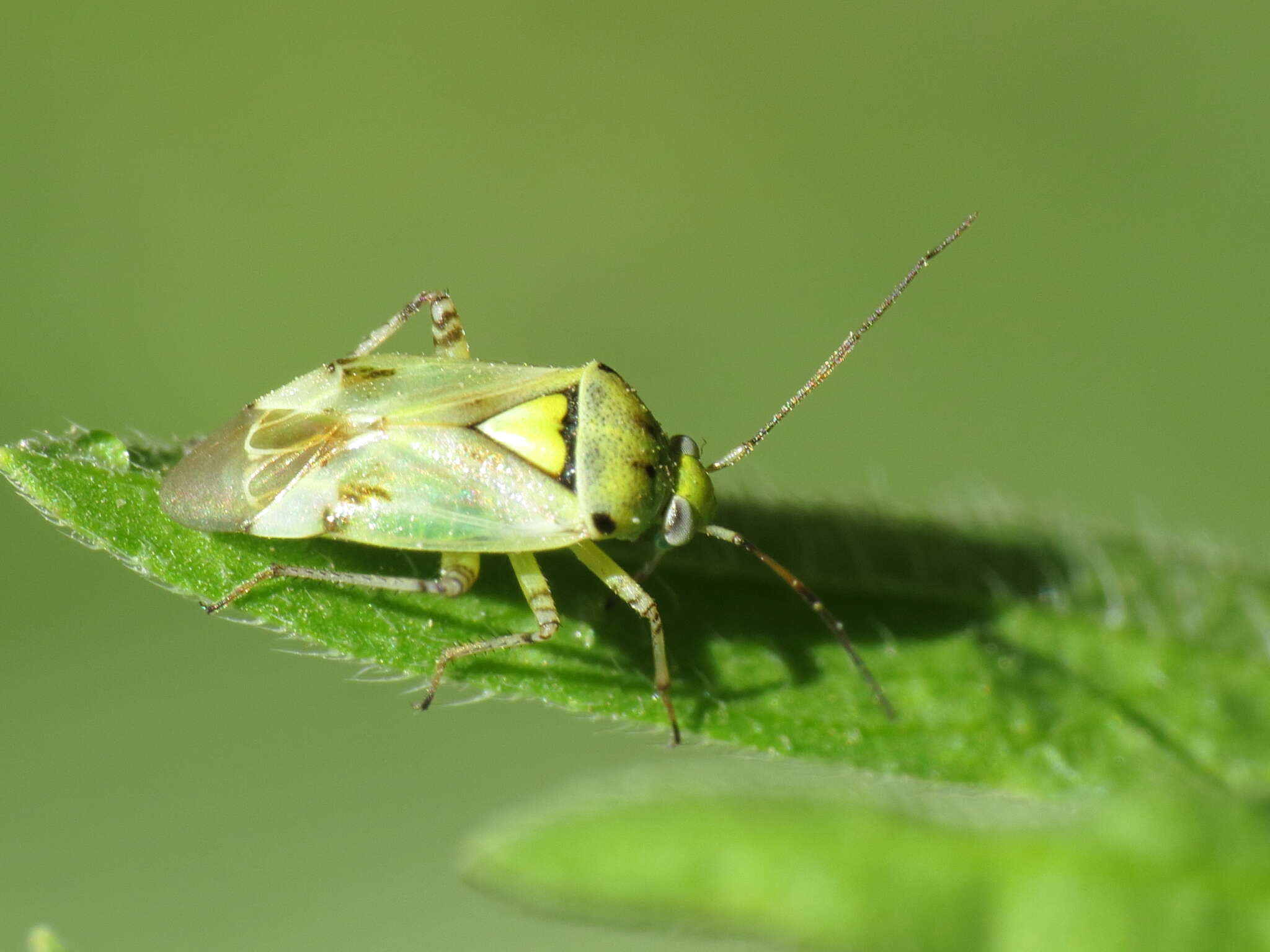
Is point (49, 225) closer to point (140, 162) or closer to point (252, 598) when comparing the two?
point (140, 162)

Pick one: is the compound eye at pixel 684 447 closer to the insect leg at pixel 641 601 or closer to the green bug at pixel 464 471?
the green bug at pixel 464 471

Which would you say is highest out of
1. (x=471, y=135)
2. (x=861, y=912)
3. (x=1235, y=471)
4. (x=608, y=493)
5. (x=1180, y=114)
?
(x=1180, y=114)

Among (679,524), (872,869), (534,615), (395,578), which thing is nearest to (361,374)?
(395,578)

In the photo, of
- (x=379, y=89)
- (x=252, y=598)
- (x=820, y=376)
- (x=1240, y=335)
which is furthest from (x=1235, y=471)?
(x=252, y=598)

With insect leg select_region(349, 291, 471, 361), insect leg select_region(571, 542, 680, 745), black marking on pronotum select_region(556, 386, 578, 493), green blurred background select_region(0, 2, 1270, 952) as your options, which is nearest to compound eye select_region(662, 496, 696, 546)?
insect leg select_region(571, 542, 680, 745)

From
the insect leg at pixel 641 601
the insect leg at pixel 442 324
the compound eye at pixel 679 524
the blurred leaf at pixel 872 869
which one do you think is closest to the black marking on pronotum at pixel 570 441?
the insect leg at pixel 641 601
